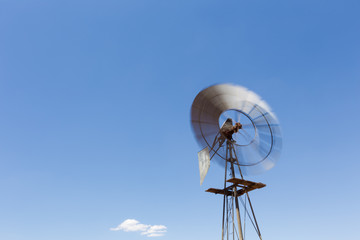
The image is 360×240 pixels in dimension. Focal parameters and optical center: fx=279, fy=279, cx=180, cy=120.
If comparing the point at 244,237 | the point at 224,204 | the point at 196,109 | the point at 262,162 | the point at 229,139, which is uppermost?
the point at 196,109

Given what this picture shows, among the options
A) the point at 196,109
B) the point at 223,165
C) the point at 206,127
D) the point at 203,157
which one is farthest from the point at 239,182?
the point at 196,109

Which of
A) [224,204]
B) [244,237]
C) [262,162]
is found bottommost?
[244,237]

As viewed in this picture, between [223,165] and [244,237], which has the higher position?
[223,165]

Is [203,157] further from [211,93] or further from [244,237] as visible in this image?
[244,237]

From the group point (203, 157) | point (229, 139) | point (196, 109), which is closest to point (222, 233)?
point (203, 157)

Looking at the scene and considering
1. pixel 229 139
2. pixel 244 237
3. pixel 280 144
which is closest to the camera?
pixel 244 237

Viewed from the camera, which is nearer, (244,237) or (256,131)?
(244,237)

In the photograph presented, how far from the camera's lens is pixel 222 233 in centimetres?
1617

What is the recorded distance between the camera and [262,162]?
17.0m

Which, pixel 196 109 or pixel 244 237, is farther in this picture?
pixel 196 109

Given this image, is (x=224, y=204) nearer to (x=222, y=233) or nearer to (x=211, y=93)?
(x=222, y=233)

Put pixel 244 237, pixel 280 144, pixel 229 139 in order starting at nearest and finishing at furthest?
pixel 244 237
pixel 280 144
pixel 229 139

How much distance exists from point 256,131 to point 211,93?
12.0ft

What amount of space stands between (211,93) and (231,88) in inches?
49.3
